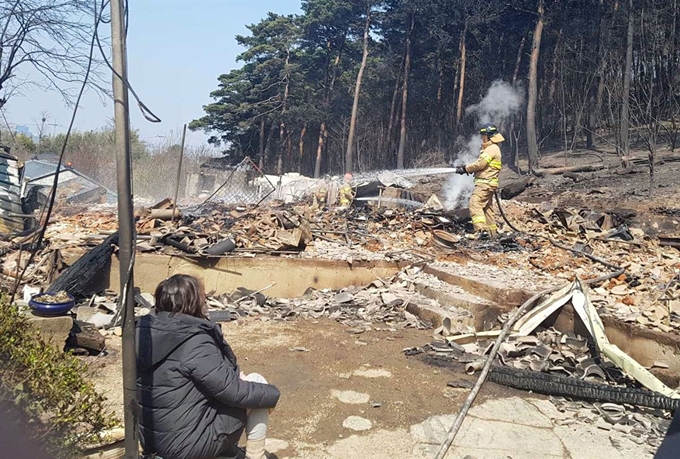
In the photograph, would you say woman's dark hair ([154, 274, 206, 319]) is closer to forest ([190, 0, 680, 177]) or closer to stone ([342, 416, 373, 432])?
stone ([342, 416, 373, 432])

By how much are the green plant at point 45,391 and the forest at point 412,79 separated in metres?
20.9

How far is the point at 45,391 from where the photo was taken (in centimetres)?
231

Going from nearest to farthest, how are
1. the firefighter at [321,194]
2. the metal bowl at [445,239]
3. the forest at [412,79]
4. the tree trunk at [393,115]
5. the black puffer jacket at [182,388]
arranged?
the black puffer jacket at [182,388]
the metal bowl at [445,239]
the firefighter at [321,194]
the forest at [412,79]
the tree trunk at [393,115]

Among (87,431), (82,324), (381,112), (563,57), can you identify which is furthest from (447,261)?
(381,112)

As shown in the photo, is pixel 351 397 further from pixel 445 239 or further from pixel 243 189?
pixel 243 189

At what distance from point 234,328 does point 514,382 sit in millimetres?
3416

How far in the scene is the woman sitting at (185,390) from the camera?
2518 millimetres

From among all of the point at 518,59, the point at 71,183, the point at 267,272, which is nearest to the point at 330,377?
the point at 267,272


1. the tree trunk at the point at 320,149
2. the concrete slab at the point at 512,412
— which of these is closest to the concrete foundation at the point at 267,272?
the concrete slab at the point at 512,412

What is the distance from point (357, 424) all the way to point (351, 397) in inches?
20.1

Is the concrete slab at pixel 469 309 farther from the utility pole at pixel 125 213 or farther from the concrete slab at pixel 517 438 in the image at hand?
the utility pole at pixel 125 213

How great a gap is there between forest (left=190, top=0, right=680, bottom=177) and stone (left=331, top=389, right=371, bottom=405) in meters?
18.5

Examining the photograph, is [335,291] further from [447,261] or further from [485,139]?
[485,139]

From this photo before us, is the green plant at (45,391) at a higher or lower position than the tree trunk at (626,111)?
lower
